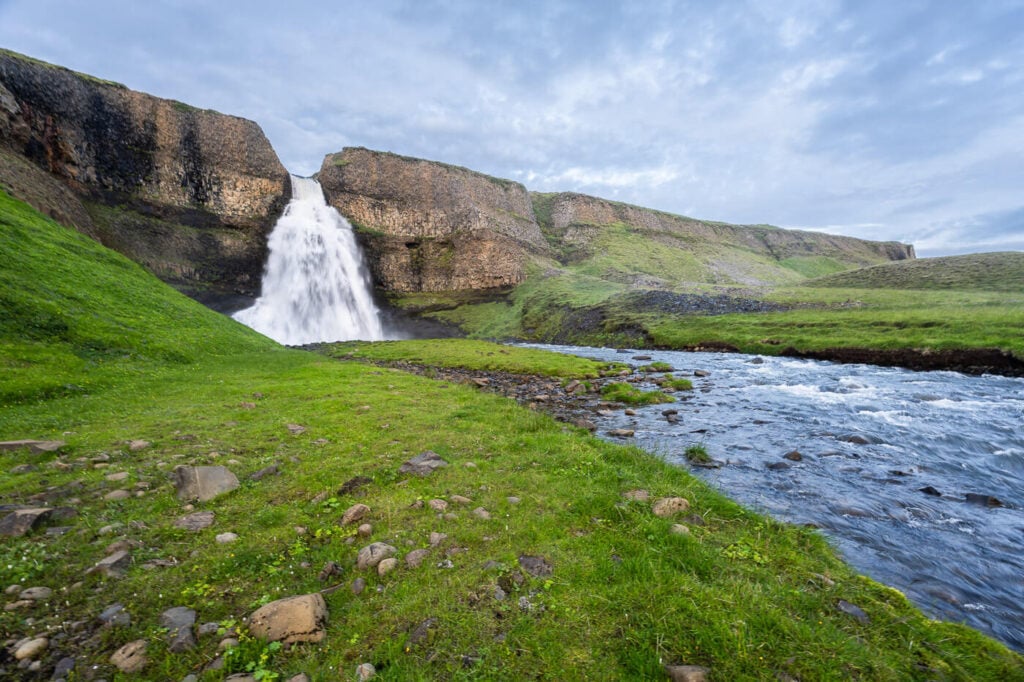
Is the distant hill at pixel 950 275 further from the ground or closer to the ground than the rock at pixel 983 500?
further from the ground

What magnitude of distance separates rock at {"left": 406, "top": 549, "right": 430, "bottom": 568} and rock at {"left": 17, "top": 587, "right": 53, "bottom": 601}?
408 centimetres

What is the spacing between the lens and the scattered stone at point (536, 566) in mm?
5617

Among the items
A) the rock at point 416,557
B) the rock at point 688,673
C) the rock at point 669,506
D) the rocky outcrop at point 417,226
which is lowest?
the rock at point 669,506

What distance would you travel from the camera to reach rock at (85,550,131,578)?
205 inches

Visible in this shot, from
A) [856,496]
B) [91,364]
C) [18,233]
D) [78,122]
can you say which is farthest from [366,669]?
[78,122]

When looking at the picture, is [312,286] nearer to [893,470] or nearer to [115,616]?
[115,616]

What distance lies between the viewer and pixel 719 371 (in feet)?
105

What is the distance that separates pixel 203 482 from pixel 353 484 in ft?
9.24

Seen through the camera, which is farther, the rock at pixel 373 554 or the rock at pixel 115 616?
the rock at pixel 373 554

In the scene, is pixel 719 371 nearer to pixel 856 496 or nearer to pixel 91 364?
pixel 856 496

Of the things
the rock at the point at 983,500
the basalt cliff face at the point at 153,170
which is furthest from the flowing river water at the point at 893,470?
the basalt cliff face at the point at 153,170

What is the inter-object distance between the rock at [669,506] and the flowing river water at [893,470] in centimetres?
260

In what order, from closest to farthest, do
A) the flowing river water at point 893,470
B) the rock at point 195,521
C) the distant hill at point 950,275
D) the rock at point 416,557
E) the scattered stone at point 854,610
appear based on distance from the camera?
the scattered stone at point 854,610
the rock at point 416,557
the rock at point 195,521
the flowing river water at point 893,470
the distant hill at point 950,275

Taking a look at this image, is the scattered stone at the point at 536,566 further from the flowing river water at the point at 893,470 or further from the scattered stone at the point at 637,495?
the flowing river water at the point at 893,470
